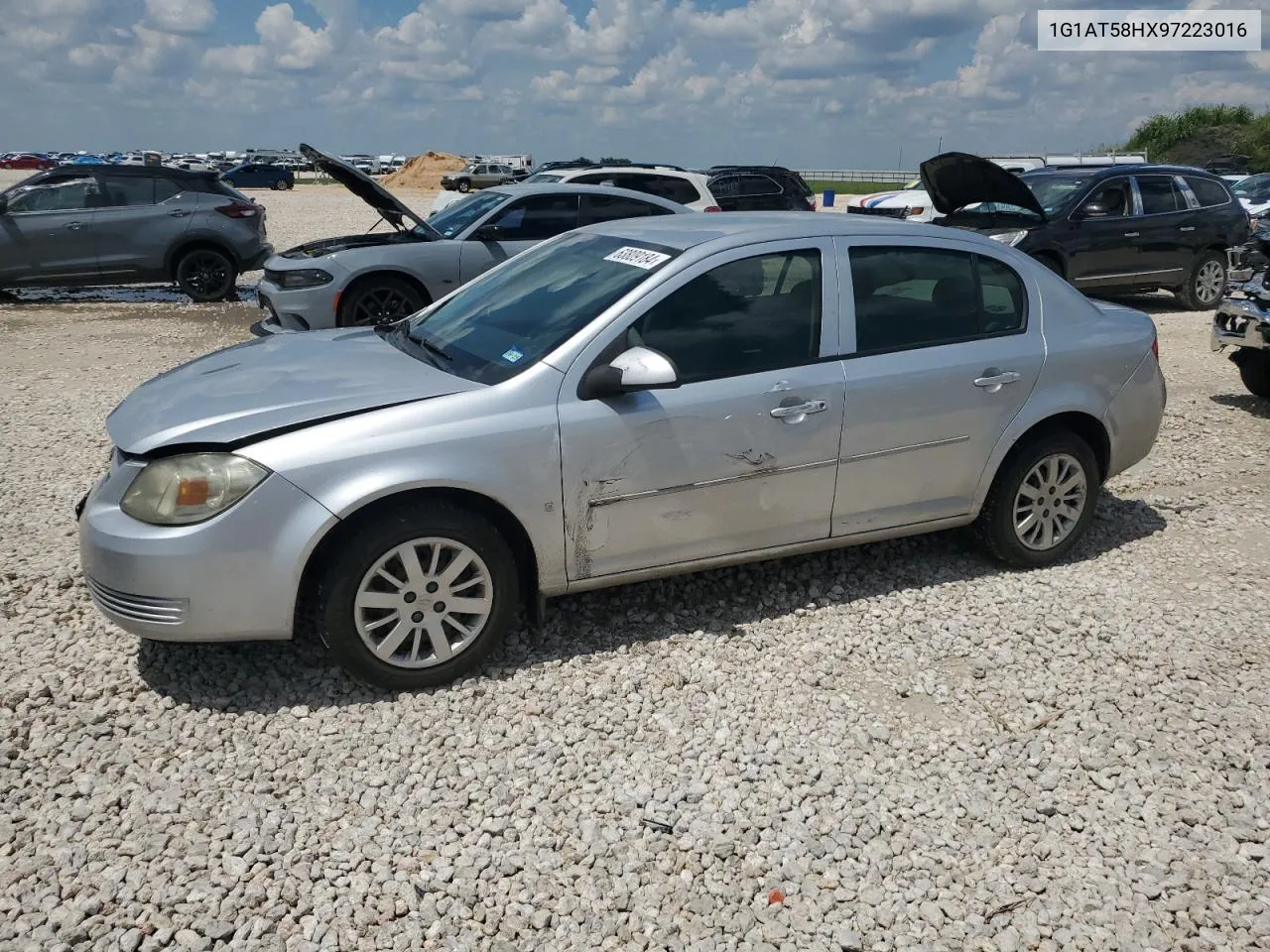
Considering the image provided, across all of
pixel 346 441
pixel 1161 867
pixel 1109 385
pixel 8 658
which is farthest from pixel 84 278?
pixel 1161 867

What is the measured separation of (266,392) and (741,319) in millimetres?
1883

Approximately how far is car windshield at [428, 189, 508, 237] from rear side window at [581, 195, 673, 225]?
816mm

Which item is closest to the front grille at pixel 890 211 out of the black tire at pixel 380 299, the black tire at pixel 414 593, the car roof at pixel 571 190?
the car roof at pixel 571 190

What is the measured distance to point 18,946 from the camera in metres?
2.78

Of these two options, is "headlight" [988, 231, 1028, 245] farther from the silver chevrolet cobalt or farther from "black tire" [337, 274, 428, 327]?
the silver chevrolet cobalt

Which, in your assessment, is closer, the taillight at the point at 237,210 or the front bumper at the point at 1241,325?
the front bumper at the point at 1241,325

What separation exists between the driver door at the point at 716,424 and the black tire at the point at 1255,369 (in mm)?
6026

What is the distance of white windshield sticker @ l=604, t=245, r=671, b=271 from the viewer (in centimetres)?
440

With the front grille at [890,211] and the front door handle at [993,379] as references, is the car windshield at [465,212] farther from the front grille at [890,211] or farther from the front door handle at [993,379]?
the front grille at [890,211]

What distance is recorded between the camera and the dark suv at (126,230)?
1374cm

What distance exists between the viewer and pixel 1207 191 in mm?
13648

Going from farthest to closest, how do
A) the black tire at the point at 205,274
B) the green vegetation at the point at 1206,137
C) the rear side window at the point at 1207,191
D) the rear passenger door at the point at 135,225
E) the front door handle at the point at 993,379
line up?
1. the green vegetation at the point at 1206,137
2. the black tire at the point at 205,274
3. the rear passenger door at the point at 135,225
4. the rear side window at the point at 1207,191
5. the front door handle at the point at 993,379

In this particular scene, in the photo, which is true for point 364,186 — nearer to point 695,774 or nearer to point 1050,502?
point 1050,502

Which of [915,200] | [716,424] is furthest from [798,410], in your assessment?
[915,200]
